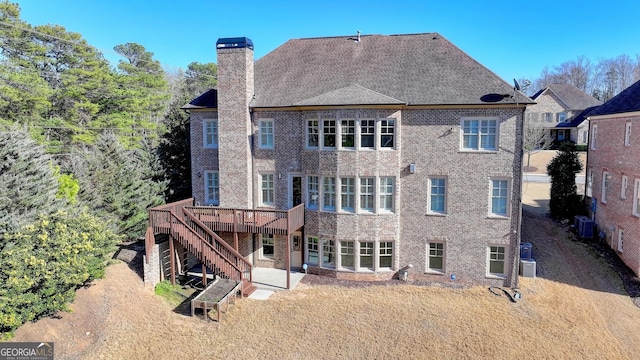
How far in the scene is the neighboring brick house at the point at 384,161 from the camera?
622 inches

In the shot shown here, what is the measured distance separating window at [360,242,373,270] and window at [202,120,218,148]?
9.02 meters

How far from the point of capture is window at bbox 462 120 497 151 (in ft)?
51.4

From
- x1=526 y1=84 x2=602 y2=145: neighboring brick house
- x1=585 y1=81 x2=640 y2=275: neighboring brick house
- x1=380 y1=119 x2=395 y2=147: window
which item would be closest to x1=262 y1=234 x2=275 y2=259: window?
x1=380 y1=119 x2=395 y2=147: window

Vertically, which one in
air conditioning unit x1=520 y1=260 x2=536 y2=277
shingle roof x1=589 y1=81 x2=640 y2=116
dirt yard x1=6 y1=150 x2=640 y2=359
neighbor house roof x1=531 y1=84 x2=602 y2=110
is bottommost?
dirt yard x1=6 y1=150 x2=640 y2=359

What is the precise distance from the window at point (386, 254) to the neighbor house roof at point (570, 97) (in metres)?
49.6

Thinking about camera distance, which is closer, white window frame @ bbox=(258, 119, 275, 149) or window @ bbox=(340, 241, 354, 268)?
window @ bbox=(340, 241, 354, 268)

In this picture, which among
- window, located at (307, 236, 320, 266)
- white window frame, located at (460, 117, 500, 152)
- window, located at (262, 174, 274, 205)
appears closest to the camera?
white window frame, located at (460, 117, 500, 152)

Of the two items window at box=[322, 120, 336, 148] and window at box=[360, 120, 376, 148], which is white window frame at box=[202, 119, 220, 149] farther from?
window at box=[360, 120, 376, 148]

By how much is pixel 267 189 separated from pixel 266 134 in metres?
2.67

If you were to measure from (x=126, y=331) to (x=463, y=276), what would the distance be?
13.4m

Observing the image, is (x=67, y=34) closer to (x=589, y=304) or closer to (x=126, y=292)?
(x=126, y=292)

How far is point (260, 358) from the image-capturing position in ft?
36.4

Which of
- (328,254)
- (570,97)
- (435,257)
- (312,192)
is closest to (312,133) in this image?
(312,192)

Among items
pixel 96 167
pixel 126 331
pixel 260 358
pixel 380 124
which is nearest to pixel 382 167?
pixel 380 124
